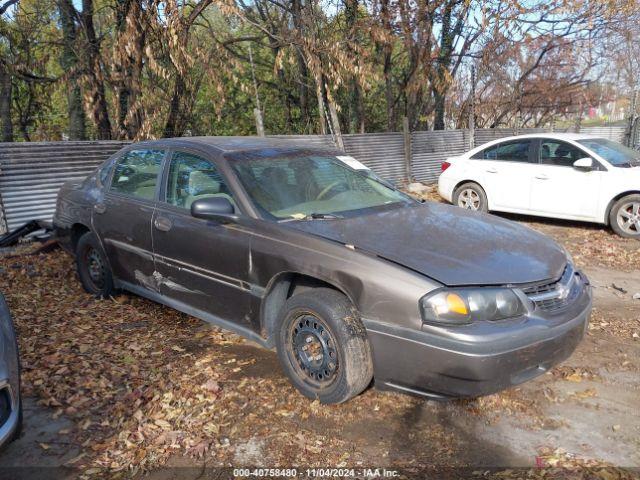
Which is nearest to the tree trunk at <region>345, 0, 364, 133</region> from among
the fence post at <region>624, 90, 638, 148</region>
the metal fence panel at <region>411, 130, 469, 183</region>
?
the metal fence panel at <region>411, 130, 469, 183</region>

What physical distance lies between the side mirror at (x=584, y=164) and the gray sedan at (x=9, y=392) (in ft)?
24.4

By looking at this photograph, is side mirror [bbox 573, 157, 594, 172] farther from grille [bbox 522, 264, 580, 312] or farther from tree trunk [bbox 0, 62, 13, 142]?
tree trunk [bbox 0, 62, 13, 142]

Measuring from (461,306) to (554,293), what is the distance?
70 cm

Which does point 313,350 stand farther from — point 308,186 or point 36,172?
point 36,172

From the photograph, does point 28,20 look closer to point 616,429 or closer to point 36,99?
point 36,99

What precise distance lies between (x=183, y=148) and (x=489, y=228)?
2443 mm

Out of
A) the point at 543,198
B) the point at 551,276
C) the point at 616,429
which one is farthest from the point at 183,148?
the point at 543,198

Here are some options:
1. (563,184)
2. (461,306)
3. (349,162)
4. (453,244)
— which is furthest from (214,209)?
(563,184)

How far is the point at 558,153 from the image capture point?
27.0 feet

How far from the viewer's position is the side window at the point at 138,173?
445 cm

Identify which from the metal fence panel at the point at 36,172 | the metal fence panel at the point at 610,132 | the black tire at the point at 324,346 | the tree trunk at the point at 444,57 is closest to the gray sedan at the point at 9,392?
the black tire at the point at 324,346

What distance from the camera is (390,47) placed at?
40.6ft

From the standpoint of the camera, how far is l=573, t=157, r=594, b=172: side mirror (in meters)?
7.62

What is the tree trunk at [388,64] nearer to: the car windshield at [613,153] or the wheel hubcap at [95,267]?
the car windshield at [613,153]
